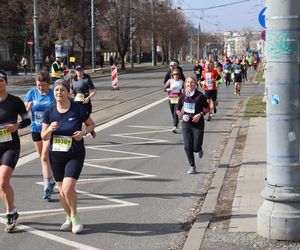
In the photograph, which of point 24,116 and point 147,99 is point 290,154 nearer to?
point 24,116

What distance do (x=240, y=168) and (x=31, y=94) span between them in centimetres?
369

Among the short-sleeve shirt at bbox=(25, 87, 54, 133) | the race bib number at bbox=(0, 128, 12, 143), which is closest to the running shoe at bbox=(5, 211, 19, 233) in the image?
the race bib number at bbox=(0, 128, 12, 143)

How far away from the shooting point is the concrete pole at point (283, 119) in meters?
5.19

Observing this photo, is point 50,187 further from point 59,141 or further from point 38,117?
point 59,141

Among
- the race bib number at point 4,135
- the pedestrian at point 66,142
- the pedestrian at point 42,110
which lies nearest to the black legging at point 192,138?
the pedestrian at point 42,110

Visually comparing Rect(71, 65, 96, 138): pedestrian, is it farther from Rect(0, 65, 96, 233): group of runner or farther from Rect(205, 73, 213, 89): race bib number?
Rect(205, 73, 213, 89): race bib number

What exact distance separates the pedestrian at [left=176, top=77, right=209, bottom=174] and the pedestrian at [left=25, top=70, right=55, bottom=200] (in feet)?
8.20

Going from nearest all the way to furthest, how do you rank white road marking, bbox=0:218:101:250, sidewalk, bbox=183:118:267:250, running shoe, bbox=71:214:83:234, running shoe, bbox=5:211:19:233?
sidewalk, bbox=183:118:267:250 < white road marking, bbox=0:218:101:250 < running shoe, bbox=71:214:83:234 < running shoe, bbox=5:211:19:233

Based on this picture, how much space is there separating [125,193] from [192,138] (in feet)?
5.99

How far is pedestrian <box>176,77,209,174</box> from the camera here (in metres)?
9.13

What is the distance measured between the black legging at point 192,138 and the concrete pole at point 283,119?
146 inches

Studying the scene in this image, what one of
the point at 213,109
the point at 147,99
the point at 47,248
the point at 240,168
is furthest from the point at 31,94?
the point at 147,99

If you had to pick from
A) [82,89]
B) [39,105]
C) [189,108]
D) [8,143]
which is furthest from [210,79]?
[8,143]

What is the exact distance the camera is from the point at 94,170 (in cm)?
955
